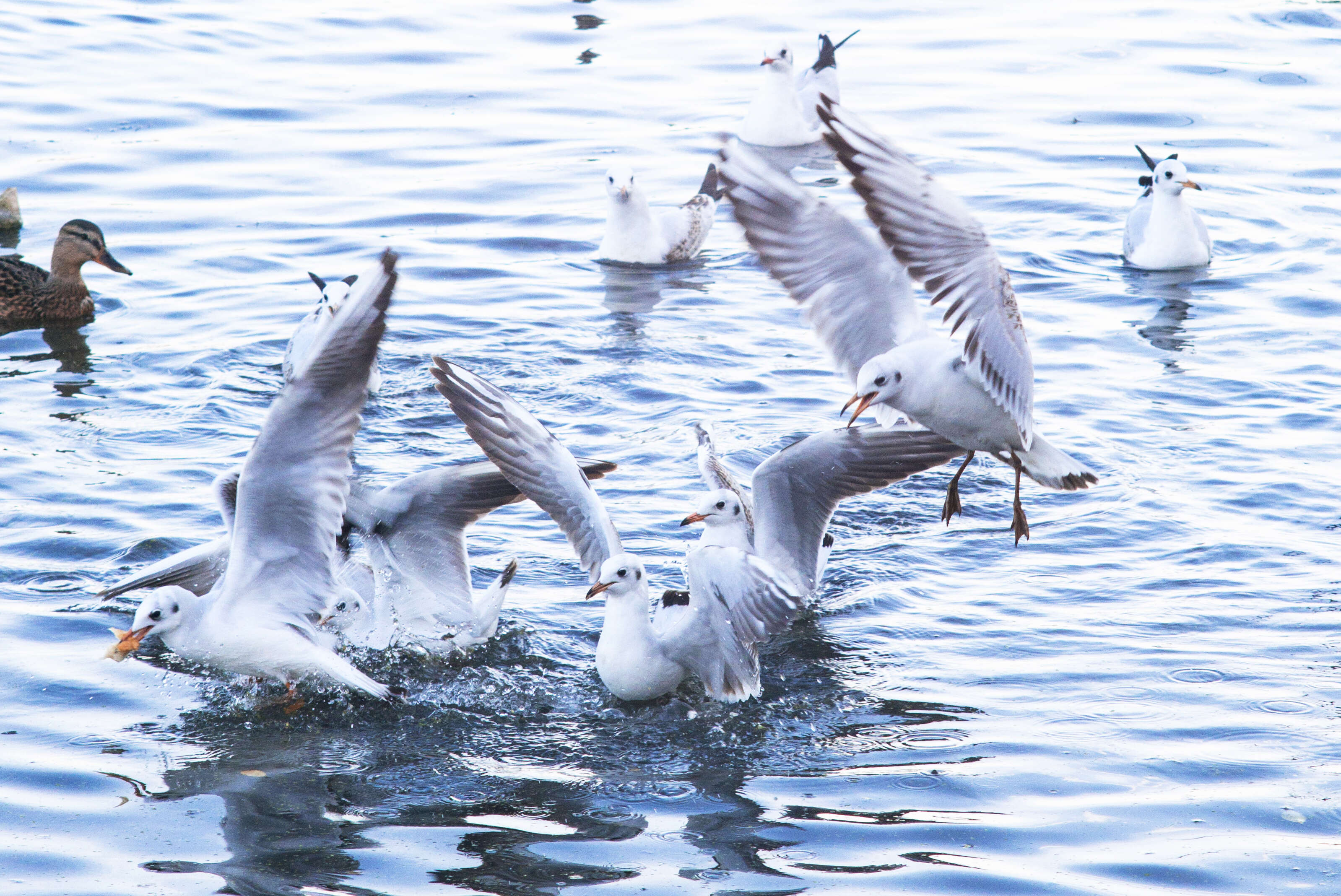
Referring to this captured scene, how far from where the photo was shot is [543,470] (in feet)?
22.9

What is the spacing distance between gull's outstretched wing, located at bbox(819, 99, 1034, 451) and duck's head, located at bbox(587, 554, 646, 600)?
65.6 inches

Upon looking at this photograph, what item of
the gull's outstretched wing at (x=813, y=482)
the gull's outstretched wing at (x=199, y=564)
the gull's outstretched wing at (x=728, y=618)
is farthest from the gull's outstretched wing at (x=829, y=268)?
the gull's outstretched wing at (x=199, y=564)

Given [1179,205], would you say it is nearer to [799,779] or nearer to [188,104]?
[799,779]

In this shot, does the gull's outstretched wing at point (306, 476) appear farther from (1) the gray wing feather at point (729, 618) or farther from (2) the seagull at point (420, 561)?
(1) the gray wing feather at point (729, 618)

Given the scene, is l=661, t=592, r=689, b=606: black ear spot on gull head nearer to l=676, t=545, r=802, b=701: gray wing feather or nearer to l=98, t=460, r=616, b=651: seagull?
l=676, t=545, r=802, b=701: gray wing feather

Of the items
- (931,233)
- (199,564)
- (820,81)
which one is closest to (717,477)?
(931,233)

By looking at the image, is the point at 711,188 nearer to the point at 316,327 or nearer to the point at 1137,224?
the point at 1137,224

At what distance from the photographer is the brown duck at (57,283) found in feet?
36.5

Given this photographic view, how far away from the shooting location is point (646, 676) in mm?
6625

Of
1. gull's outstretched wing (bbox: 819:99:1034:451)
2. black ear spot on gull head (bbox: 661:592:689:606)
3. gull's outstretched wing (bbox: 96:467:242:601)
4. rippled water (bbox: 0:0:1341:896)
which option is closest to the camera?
rippled water (bbox: 0:0:1341:896)

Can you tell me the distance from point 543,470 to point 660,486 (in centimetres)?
197

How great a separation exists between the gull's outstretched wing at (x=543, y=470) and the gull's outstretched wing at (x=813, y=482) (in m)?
0.92

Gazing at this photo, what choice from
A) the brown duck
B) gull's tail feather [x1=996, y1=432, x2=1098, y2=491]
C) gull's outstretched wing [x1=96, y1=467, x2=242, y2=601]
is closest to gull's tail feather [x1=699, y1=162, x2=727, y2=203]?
Answer: the brown duck

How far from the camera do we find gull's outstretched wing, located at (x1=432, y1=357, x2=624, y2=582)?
695 centimetres
